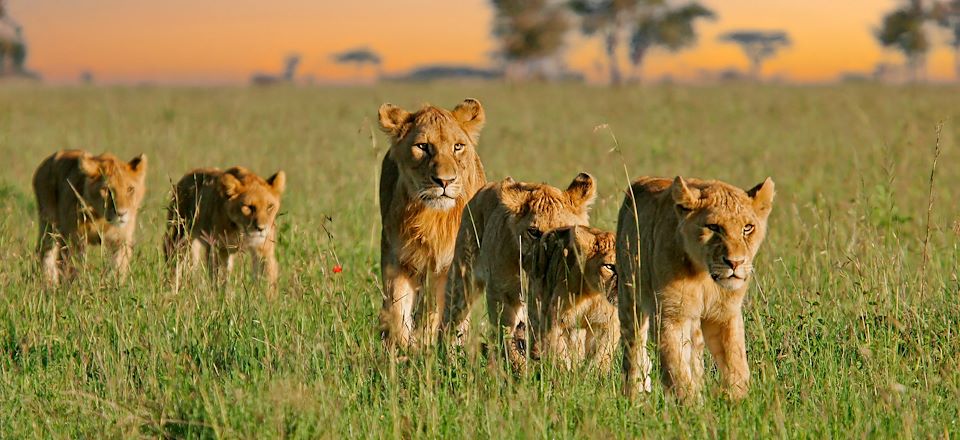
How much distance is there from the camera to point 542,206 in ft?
19.2

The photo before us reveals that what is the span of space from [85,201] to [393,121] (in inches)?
138

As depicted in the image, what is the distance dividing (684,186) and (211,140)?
55.8ft

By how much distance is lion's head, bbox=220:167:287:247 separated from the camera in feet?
27.3

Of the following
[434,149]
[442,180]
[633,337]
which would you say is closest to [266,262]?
[434,149]

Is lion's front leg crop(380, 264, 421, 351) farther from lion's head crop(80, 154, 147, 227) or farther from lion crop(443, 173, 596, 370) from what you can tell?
lion's head crop(80, 154, 147, 227)

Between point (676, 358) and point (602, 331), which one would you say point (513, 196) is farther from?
point (676, 358)

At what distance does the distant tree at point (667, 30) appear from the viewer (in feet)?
276

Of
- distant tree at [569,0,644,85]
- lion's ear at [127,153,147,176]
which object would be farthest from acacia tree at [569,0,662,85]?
lion's ear at [127,153,147,176]

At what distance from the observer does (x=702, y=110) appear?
109ft

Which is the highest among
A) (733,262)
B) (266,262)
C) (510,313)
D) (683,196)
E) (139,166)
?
(683,196)

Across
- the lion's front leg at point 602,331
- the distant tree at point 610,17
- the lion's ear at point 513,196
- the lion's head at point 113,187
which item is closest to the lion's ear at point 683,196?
the lion's front leg at point 602,331

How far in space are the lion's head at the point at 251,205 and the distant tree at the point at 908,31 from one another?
275 feet

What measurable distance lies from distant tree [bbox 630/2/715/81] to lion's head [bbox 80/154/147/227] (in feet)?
249

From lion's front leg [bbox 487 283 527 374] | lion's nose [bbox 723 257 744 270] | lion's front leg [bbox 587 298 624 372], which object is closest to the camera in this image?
lion's nose [bbox 723 257 744 270]
